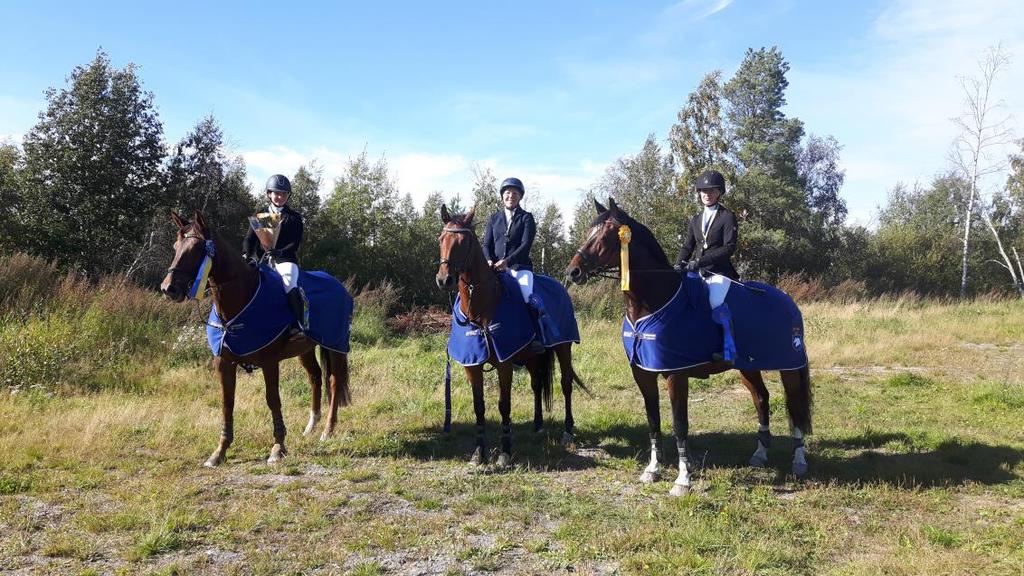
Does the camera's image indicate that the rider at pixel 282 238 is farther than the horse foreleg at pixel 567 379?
No

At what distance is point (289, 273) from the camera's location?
635cm

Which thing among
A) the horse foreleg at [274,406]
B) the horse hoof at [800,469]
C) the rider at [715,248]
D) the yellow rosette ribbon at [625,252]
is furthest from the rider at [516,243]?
the horse hoof at [800,469]

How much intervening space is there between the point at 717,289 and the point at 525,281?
6.39 ft

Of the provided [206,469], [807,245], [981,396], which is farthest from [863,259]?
[206,469]

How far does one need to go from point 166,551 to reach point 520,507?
2.54m

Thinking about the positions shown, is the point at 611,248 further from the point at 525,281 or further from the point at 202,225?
the point at 202,225

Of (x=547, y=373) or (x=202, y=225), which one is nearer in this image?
(x=202, y=225)

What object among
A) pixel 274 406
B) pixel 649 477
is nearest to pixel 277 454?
pixel 274 406

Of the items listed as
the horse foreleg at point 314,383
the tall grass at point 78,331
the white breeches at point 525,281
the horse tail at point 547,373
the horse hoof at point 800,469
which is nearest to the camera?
the horse hoof at point 800,469

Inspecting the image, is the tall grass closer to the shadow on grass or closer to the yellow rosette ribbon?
the shadow on grass

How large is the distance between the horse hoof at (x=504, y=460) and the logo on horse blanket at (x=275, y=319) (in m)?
2.43

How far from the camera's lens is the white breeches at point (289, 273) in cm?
629

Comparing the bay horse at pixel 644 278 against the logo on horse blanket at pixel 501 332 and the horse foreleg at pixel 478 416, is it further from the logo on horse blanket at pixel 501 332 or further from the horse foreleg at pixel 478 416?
the horse foreleg at pixel 478 416

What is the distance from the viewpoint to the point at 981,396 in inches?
323
